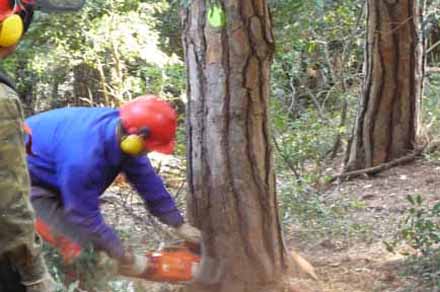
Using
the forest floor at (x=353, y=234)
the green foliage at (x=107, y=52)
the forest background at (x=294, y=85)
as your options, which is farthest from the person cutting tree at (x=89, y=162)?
the green foliage at (x=107, y=52)

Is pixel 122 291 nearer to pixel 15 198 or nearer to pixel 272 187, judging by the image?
pixel 272 187

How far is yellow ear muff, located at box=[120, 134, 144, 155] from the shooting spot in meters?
4.20

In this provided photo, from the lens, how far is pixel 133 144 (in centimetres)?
420

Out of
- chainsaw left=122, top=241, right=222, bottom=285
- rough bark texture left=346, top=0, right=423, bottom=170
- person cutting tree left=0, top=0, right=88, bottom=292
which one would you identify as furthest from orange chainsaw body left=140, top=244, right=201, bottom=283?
rough bark texture left=346, top=0, right=423, bottom=170

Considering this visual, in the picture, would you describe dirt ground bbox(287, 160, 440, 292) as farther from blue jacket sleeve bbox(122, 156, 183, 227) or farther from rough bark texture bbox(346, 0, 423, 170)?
blue jacket sleeve bbox(122, 156, 183, 227)

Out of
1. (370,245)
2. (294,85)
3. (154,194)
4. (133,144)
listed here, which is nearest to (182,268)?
(154,194)

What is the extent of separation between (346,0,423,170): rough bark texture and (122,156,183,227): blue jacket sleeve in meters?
4.57

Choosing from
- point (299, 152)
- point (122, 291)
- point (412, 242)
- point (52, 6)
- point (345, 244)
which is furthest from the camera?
point (299, 152)

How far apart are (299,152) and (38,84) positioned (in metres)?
6.93

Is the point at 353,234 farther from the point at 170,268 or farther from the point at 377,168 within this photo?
the point at 377,168

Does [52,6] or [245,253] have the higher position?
[52,6]

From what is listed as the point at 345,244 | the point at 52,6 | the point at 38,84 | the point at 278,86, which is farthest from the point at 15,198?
the point at 38,84

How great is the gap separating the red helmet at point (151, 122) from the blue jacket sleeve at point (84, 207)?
1.14 ft

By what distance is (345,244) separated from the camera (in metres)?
5.91
